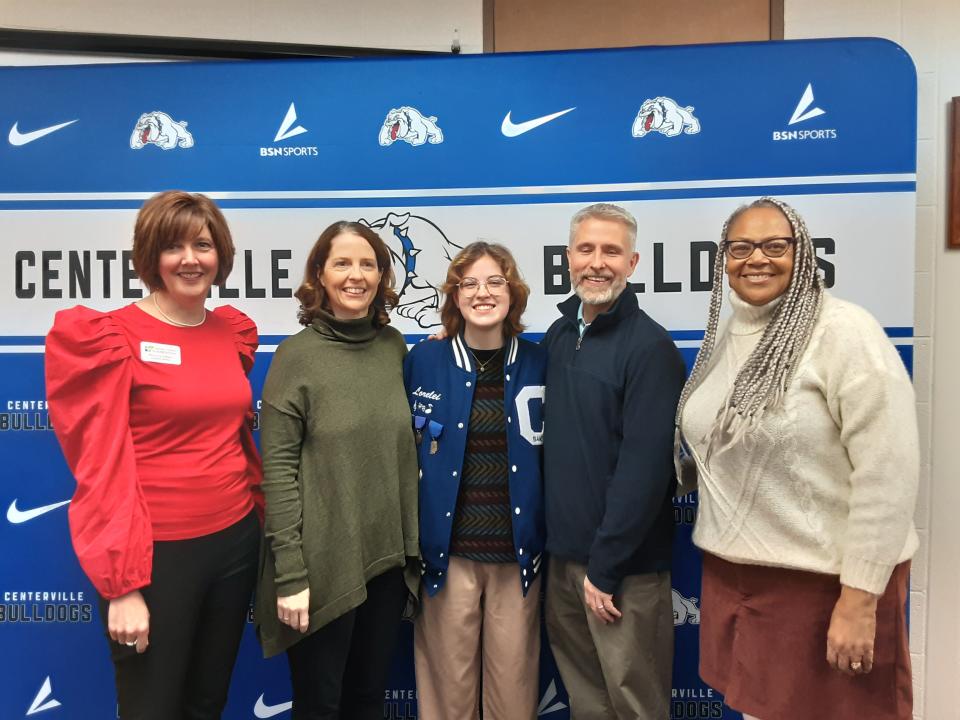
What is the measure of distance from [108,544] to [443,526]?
0.79 meters

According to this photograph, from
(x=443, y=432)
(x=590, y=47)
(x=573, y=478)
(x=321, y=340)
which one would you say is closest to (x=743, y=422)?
(x=573, y=478)

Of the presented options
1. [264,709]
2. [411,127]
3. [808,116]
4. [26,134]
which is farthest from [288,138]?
[264,709]

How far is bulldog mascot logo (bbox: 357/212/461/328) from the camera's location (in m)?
2.09

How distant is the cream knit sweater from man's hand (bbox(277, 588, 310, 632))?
3.23 ft

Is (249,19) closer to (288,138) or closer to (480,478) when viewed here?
(288,138)

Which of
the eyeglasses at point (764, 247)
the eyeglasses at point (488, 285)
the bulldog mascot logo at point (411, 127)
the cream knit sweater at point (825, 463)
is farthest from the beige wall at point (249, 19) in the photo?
the cream knit sweater at point (825, 463)

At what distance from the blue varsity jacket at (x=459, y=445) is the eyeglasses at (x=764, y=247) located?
593mm

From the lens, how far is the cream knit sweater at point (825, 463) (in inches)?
48.1

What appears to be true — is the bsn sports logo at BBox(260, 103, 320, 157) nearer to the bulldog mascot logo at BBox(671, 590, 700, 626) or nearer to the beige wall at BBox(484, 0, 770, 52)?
the beige wall at BBox(484, 0, 770, 52)

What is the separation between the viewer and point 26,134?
83.5 inches

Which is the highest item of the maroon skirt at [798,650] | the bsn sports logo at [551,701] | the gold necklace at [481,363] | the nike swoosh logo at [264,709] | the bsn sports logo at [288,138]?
the bsn sports logo at [288,138]

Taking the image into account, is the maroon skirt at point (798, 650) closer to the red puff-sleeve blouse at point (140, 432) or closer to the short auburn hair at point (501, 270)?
the short auburn hair at point (501, 270)

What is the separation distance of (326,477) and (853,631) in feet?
4.04

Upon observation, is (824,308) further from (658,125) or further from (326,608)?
(326,608)
